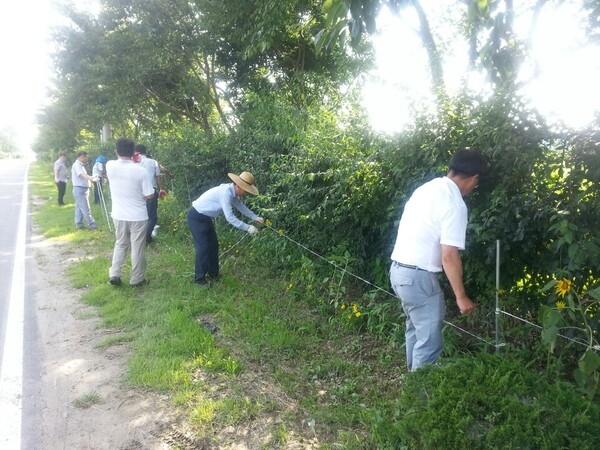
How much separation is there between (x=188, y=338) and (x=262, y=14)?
7.91m

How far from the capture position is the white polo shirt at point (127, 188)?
21.5ft

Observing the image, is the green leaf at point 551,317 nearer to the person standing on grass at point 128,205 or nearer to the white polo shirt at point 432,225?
the white polo shirt at point 432,225

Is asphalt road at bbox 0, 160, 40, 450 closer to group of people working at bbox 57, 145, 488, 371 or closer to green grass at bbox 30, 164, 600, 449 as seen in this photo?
green grass at bbox 30, 164, 600, 449

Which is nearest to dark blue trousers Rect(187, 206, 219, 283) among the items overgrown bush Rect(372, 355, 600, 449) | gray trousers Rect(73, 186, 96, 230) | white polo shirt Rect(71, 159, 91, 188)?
overgrown bush Rect(372, 355, 600, 449)

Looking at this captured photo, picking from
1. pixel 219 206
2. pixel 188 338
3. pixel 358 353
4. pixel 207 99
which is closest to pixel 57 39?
pixel 207 99

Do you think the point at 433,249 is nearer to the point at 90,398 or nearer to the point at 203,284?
the point at 90,398

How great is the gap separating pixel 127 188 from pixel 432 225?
4670mm

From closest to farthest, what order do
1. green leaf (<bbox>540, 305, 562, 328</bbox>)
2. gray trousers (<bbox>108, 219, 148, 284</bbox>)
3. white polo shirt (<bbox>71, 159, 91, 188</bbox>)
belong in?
1. green leaf (<bbox>540, 305, 562, 328</bbox>)
2. gray trousers (<bbox>108, 219, 148, 284</bbox>)
3. white polo shirt (<bbox>71, 159, 91, 188</bbox>)

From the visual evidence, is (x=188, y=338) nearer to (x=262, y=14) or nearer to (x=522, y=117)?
(x=522, y=117)

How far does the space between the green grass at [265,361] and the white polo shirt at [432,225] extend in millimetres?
748

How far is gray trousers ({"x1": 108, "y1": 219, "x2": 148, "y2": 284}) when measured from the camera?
22.0 ft

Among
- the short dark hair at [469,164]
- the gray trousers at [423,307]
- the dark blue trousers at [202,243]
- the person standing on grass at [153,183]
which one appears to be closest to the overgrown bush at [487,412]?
the gray trousers at [423,307]

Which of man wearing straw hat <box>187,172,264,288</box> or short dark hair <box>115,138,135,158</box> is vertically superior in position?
short dark hair <box>115,138,135,158</box>

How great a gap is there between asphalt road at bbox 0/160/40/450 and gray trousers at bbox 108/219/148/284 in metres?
1.18
